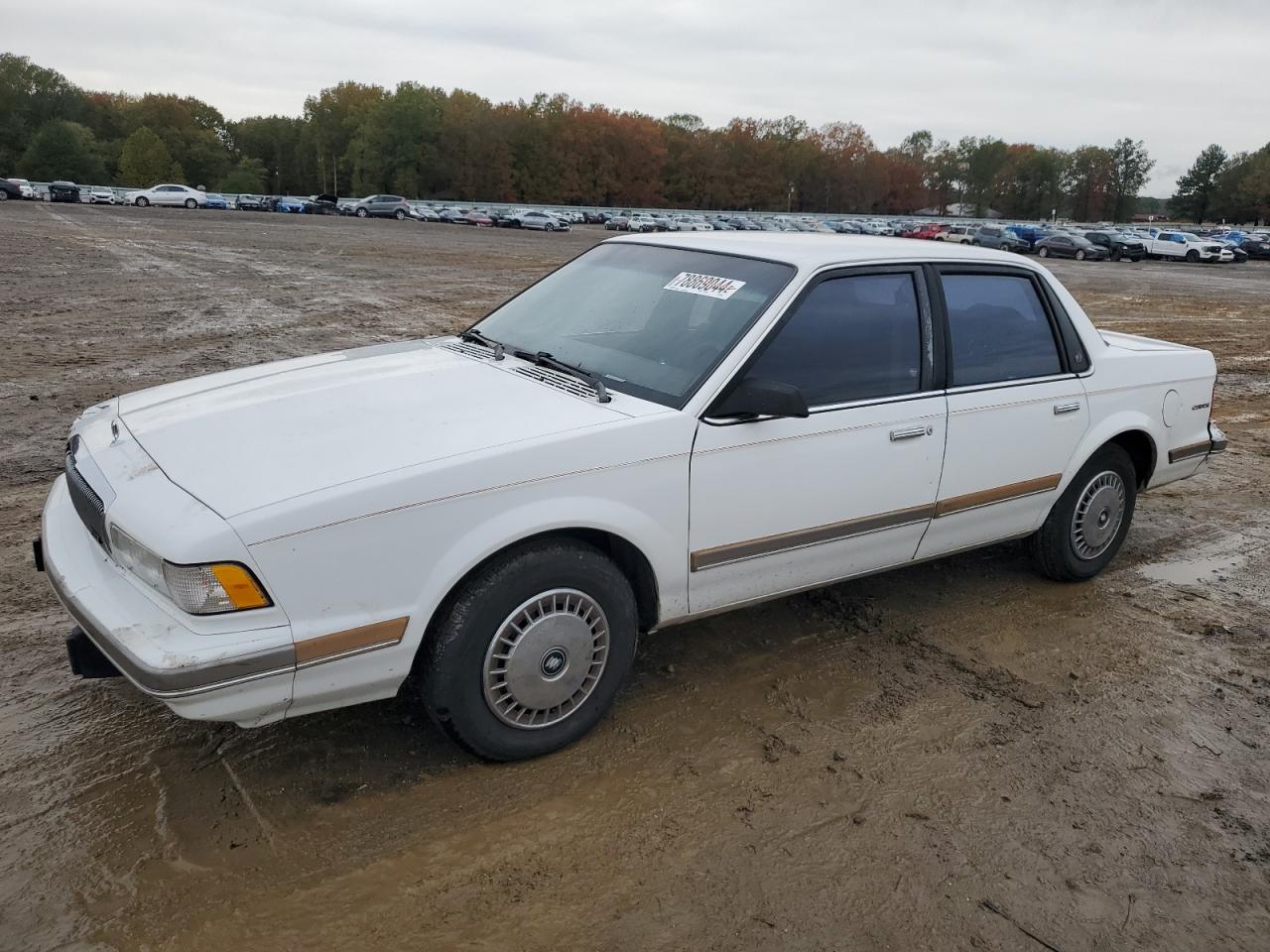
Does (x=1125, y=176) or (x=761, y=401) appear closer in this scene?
(x=761, y=401)

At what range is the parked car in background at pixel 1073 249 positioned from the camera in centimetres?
4353

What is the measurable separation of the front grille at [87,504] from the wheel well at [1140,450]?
175 inches

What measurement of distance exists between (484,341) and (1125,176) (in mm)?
150242

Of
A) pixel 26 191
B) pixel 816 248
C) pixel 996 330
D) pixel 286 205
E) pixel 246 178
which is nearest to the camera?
pixel 816 248

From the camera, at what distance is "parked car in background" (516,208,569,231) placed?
5612 centimetres

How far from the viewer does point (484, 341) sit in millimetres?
4242

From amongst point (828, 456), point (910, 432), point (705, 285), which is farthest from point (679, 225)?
point (828, 456)

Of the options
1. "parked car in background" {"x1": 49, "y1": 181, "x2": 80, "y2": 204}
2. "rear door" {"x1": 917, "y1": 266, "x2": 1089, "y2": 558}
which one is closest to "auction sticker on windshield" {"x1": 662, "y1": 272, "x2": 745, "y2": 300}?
"rear door" {"x1": 917, "y1": 266, "x2": 1089, "y2": 558}

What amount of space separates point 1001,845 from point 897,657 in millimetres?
1239

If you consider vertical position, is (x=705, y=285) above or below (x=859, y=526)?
above

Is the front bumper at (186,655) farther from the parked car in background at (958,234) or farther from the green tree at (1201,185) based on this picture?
the green tree at (1201,185)

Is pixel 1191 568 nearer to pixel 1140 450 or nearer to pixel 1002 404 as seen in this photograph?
pixel 1140 450

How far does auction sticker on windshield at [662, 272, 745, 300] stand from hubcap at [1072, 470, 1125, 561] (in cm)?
223

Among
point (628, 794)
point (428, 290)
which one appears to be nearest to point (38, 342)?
point (428, 290)
